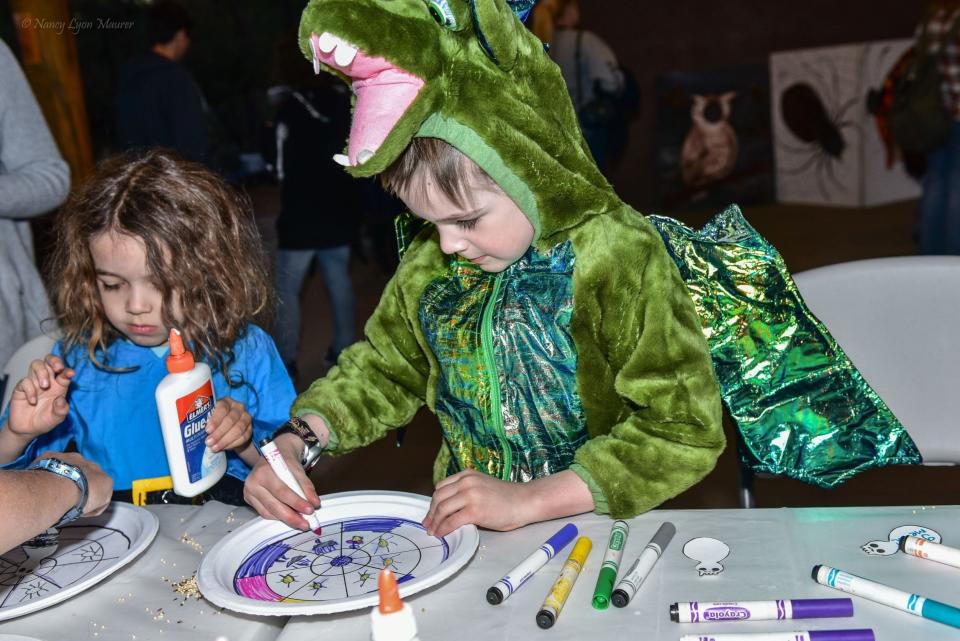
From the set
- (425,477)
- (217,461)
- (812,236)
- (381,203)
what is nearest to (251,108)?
(381,203)

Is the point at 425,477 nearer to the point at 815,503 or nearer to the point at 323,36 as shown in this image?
the point at 815,503

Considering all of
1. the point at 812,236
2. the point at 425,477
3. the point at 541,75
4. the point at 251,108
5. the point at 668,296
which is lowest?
the point at 812,236

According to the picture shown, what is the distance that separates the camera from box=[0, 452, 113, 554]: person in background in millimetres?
989

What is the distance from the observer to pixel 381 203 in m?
4.79

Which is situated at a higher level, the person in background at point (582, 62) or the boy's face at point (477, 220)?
the boy's face at point (477, 220)

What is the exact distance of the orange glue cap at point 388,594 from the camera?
2.44 feet

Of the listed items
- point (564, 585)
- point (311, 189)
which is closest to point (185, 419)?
point (564, 585)

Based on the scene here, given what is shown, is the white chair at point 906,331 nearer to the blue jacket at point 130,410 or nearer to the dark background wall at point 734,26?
the blue jacket at point 130,410

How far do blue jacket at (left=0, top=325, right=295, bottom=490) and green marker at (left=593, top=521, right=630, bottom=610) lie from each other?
0.74 meters

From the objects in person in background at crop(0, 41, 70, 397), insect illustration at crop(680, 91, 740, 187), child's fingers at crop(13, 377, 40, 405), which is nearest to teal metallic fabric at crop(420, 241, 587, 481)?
child's fingers at crop(13, 377, 40, 405)

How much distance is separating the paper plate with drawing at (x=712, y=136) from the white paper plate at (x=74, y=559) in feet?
19.4

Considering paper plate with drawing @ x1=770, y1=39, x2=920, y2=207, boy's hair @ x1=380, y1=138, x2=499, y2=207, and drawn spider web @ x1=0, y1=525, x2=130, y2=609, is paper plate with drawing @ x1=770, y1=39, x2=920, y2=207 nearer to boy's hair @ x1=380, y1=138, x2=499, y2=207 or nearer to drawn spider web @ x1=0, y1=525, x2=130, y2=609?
boy's hair @ x1=380, y1=138, x2=499, y2=207

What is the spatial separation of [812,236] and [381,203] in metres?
2.79

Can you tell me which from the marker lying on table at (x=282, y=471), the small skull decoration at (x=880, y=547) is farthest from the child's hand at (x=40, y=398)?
the small skull decoration at (x=880, y=547)
